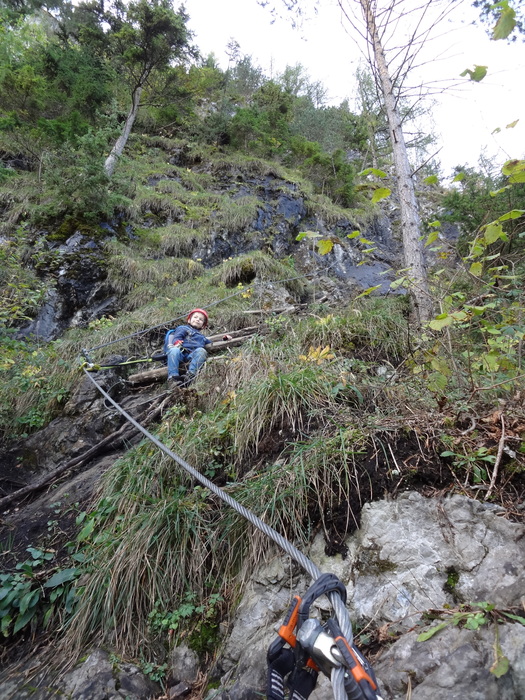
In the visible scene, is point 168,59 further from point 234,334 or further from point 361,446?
point 361,446

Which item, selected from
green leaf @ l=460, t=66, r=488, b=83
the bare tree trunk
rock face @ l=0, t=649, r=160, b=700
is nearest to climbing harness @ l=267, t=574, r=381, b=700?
rock face @ l=0, t=649, r=160, b=700

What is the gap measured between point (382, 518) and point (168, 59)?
49.5 feet

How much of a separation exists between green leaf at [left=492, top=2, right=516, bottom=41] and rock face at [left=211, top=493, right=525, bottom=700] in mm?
2199

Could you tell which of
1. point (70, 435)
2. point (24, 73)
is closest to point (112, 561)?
point (70, 435)

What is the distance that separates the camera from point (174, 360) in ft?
16.2

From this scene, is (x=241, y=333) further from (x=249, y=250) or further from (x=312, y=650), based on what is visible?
(x=312, y=650)

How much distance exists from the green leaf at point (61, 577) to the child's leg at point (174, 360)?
2657mm

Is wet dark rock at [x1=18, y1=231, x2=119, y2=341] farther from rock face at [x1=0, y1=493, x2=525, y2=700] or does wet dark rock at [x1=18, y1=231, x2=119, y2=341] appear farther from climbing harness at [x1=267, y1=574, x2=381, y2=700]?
climbing harness at [x1=267, y1=574, x2=381, y2=700]

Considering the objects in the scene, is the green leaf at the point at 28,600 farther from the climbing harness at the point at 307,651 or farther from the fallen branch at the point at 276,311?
the fallen branch at the point at 276,311

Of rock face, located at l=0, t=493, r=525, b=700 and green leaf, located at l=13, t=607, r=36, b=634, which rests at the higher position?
rock face, located at l=0, t=493, r=525, b=700

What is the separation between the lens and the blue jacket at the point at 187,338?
209 inches

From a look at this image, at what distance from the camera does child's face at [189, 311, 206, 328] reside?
5.86 meters

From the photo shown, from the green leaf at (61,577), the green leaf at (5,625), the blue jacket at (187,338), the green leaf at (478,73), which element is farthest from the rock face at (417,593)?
the blue jacket at (187,338)

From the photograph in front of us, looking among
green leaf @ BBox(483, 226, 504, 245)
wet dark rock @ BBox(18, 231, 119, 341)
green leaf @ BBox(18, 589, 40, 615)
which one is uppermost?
wet dark rock @ BBox(18, 231, 119, 341)
